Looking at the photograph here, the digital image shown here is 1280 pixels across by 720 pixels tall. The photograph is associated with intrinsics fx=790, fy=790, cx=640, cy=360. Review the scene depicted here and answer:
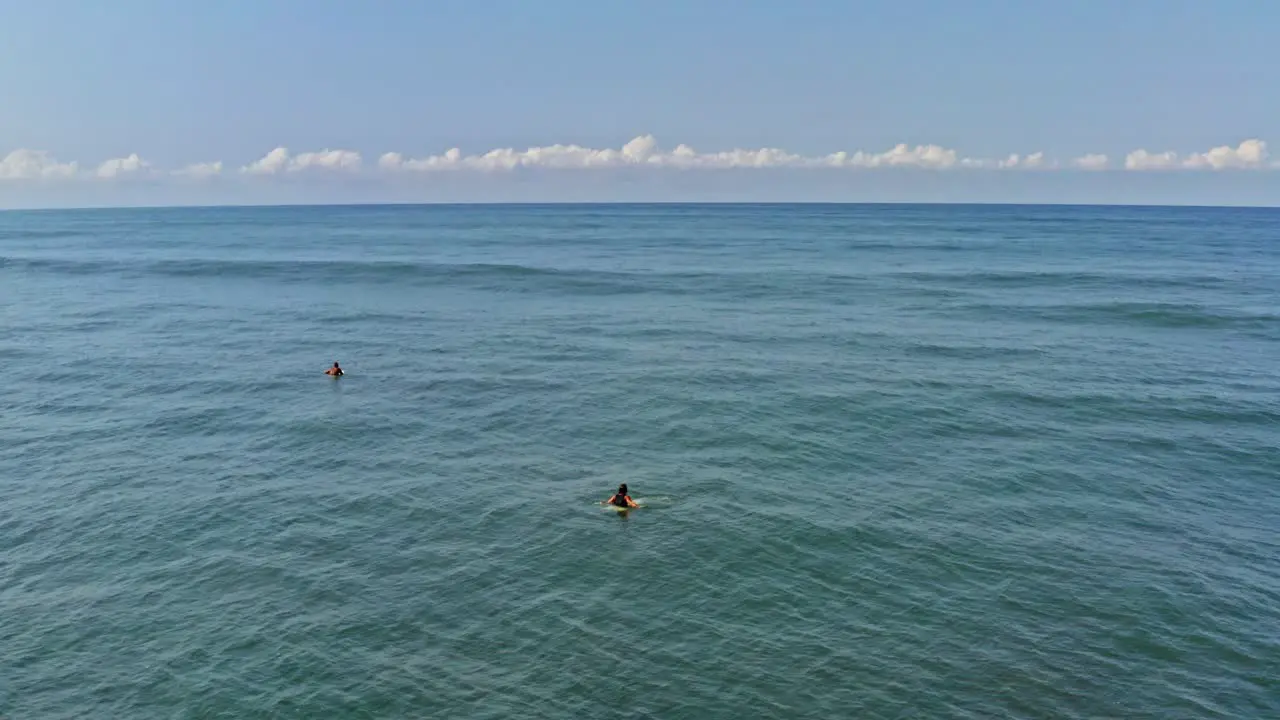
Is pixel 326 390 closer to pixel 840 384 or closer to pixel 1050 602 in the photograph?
pixel 840 384

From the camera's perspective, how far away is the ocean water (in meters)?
30.0

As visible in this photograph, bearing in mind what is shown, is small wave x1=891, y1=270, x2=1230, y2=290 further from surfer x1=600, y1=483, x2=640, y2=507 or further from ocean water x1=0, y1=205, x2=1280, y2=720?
surfer x1=600, y1=483, x2=640, y2=507

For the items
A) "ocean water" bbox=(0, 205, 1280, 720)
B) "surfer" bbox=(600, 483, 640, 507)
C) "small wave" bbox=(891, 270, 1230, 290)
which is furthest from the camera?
"small wave" bbox=(891, 270, 1230, 290)

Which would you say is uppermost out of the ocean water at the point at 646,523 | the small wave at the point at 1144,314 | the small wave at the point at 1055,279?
the small wave at the point at 1055,279

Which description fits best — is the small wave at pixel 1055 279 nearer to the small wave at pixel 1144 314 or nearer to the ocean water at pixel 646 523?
the small wave at pixel 1144 314

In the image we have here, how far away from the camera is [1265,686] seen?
2950cm

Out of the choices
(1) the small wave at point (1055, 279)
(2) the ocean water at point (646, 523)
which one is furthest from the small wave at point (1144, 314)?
(1) the small wave at point (1055, 279)

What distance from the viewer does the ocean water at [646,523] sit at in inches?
1180

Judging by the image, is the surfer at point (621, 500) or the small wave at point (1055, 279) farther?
the small wave at point (1055, 279)

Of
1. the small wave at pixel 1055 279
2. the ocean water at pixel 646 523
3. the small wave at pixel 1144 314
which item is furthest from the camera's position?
the small wave at pixel 1055 279

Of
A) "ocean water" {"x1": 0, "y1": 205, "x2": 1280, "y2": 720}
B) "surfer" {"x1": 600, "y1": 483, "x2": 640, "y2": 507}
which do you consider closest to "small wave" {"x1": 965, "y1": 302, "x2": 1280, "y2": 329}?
"ocean water" {"x1": 0, "y1": 205, "x2": 1280, "y2": 720}

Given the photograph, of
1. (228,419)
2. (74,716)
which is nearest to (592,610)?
(74,716)

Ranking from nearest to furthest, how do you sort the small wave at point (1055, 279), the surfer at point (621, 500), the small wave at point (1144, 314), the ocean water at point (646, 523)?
the ocean water at point (646, 523) < the surfer at point (621, 500) < the small wave at point (1144, 314) < the small wave at point (1055, 279)

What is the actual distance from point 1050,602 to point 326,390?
55.3 metres
